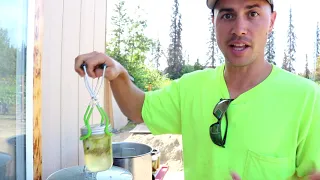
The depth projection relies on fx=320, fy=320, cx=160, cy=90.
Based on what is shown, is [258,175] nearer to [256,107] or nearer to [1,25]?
[256,107]

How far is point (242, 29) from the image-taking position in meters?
1.16

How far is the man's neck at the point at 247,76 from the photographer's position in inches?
47.6

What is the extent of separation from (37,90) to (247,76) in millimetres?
1117

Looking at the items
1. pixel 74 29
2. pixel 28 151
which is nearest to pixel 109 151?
pixel 28 151

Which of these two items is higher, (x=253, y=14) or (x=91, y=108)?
(x=253, y=14)

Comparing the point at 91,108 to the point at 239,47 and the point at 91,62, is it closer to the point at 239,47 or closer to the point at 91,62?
the point at 91,62

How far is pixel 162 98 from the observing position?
4.66 ft

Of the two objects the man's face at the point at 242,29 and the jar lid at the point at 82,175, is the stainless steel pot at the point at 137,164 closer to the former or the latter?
the jar lid at the point at 82,175

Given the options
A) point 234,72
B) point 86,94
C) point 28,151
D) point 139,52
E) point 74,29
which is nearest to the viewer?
point 234,72

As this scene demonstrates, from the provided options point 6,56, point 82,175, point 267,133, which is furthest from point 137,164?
point 267,133

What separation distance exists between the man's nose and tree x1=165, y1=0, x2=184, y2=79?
10.7 m

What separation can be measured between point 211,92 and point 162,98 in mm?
249

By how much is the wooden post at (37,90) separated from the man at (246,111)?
2.10ft

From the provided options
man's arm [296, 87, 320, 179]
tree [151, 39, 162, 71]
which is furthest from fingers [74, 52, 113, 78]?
tree [151, 39, 162, 71]
